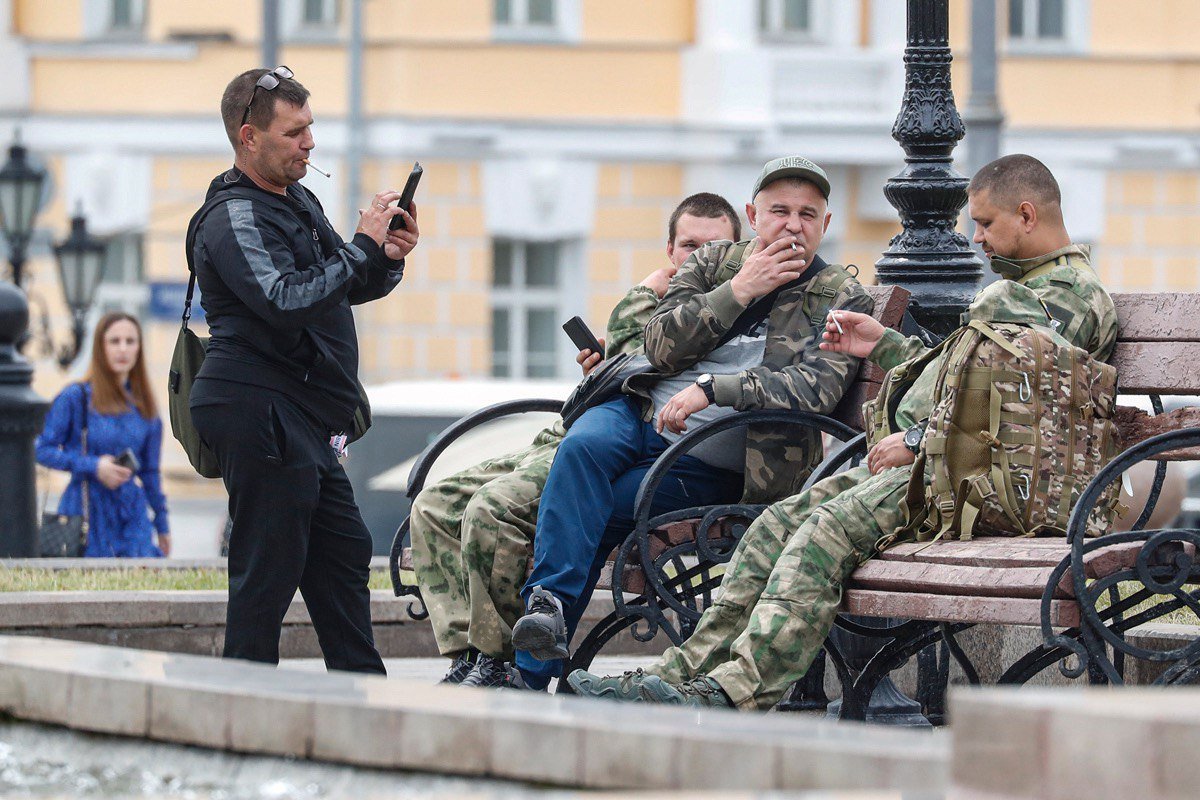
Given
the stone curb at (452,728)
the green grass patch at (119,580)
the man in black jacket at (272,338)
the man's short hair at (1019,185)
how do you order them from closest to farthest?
the stone curb at (452,728) < the man's short hair at (1019,185) < the man in black jacket at (272,338) < the green grass patch at (119,580)

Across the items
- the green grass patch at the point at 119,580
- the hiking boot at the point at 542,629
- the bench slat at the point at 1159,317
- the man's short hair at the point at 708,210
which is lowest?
the green grass patch at the point at 119,580

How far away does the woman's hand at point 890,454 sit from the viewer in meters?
5.52

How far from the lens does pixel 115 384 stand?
37.3ft

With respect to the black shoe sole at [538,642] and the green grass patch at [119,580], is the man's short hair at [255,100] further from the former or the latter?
the green grass patch at [119,580]

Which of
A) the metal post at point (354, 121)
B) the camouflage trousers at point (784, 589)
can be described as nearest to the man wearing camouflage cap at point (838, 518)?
the camouflage trousers at point (784, 589)

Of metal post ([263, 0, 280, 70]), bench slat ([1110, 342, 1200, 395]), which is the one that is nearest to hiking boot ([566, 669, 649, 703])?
bench slat ([1110, 342, 1200, 395])

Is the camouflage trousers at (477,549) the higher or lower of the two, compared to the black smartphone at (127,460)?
higher

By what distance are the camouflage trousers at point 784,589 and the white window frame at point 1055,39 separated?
68.1ft

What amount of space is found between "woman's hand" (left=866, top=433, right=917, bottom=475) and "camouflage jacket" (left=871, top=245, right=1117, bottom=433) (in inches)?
2.7

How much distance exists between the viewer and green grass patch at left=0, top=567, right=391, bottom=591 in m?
8.56

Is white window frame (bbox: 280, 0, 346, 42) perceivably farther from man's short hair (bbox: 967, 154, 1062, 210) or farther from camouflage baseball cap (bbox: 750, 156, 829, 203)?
man's short hair (bbox: 967, 154, 1062, 210)

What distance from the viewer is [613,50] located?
82.7 feet

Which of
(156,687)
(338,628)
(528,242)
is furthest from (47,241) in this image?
(156,687)

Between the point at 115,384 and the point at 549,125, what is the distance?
14100 mm
